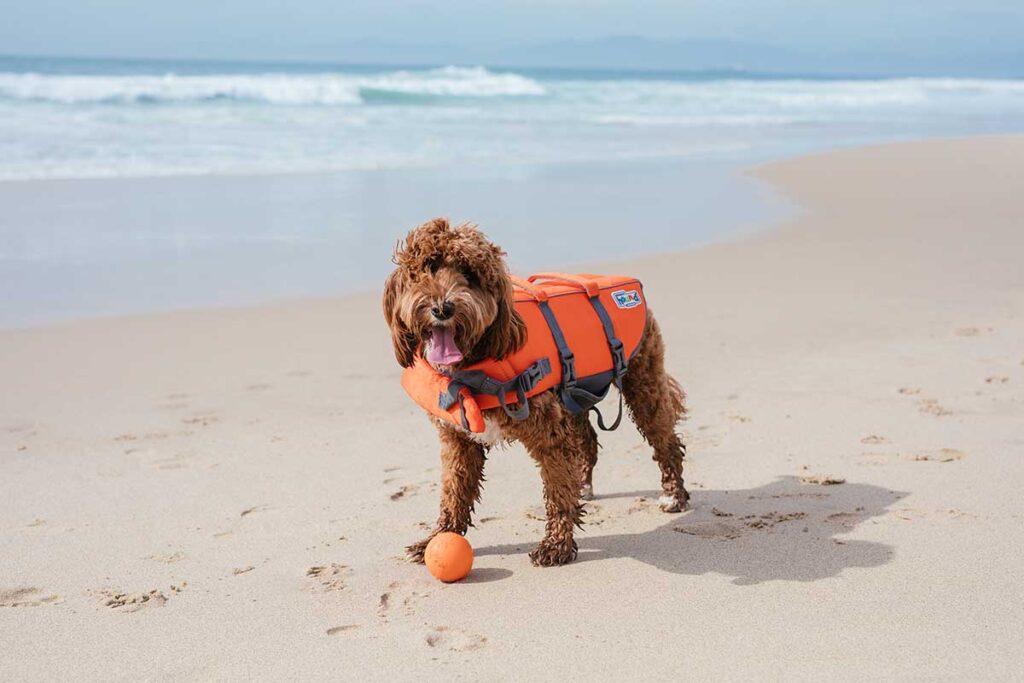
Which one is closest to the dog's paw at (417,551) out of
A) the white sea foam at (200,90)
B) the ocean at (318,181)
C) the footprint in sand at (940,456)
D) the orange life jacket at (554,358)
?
the orange life jacket at (554,358)

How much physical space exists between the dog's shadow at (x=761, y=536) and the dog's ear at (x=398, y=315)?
3.82 feet

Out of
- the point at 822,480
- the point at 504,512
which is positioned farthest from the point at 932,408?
the point at 504,512

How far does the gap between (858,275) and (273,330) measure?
5645mm

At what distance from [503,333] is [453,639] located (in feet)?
3.93

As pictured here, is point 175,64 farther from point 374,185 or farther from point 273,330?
point 273,330

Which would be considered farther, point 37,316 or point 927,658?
point 37,316

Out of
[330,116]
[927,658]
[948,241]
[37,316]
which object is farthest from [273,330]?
[330,116]

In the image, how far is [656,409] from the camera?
17.2 ft

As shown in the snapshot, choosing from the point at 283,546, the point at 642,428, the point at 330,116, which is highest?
the point at 330,116

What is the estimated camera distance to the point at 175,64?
72750mm

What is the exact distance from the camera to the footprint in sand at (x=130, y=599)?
13.9 feet

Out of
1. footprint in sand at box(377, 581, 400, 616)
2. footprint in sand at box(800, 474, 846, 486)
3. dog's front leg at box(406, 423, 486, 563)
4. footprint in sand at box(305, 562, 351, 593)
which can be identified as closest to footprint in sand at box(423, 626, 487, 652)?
footprint in sand at box(377, 581, 400, 616)

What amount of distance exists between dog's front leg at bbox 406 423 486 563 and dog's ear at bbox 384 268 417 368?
59 centimetres

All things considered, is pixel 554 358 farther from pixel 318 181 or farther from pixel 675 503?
pixel 318 181
